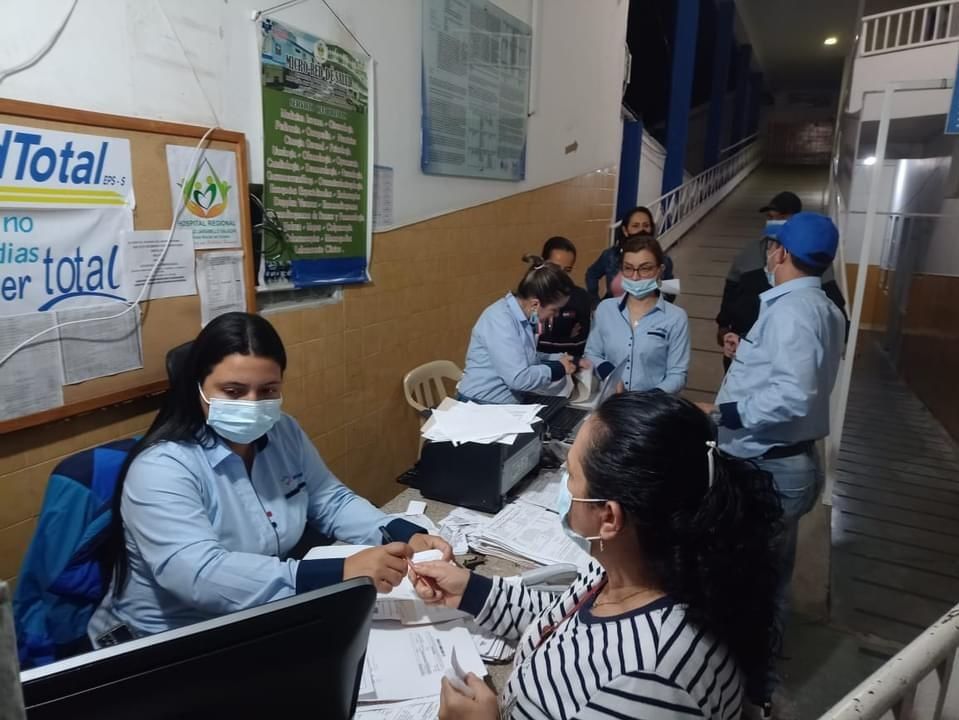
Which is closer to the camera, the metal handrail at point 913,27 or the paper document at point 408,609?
the paper document at point 408,609

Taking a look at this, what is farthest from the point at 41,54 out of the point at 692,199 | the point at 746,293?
the point at 692,199

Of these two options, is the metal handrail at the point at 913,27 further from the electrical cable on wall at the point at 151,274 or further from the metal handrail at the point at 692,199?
the electrical cable on wall at the point at 151,274

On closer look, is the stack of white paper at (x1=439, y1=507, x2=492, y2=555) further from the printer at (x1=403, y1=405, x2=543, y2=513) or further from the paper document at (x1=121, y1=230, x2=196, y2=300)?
the paper document at (x1=121, y1=230, x2=196, y2=300)

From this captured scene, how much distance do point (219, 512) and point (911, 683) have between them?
4.05 ft

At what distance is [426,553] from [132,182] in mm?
1272

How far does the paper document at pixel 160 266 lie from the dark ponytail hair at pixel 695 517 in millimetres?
1411

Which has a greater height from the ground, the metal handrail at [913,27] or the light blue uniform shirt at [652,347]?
the metal handrail at [913,27]

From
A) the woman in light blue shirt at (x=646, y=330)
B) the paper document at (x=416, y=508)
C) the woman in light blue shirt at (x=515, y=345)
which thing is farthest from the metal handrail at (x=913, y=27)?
the paper document at (x=416, y=508)

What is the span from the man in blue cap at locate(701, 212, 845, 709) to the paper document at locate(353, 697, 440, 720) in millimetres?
1221

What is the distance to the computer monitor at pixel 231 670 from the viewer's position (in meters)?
0.53

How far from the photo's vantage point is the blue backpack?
3.81 feet

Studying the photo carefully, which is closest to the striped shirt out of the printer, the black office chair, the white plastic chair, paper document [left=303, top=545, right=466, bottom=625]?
paper document [left=303, top=545, right=466, bottom=625]

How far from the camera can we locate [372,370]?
2801 mm

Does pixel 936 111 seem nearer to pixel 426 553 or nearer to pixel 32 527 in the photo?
pixel 426 553
